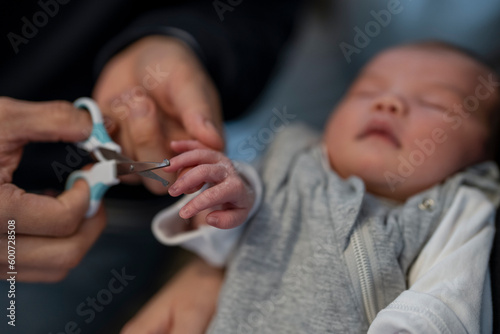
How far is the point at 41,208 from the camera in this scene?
21.8 inches

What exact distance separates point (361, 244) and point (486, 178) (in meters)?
0.35

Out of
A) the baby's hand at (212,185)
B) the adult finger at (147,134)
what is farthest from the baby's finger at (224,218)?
the adult finger at (147,134)

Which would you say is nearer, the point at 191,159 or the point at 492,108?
the point at 191,159

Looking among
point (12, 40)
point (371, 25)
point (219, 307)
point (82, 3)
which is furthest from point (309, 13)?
point (219, 307)

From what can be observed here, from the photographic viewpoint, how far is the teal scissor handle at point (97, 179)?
610 mm

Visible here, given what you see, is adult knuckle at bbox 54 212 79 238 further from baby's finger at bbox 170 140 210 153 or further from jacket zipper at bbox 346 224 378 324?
jacket zipper at bbox 346 224 378 324

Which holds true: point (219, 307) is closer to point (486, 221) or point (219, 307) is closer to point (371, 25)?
point (486, 221)

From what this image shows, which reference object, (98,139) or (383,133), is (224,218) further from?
(383,133)

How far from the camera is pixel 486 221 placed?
26.8 inches

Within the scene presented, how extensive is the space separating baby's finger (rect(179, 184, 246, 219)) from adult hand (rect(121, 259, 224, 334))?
245mm

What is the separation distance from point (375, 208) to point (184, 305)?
35 cm

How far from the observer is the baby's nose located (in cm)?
79

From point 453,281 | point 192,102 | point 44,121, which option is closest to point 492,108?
point 453,281

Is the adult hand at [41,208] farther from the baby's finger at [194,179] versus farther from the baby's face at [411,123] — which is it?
the baby's face at [411,123]
